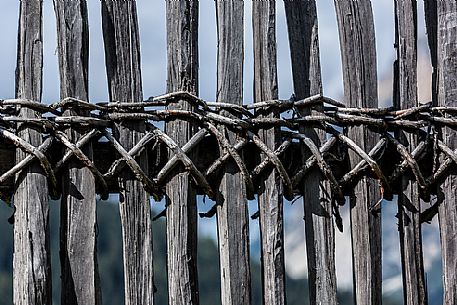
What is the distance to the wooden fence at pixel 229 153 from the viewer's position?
318 cm

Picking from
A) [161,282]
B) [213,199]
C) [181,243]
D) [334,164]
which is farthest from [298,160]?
[161,282]

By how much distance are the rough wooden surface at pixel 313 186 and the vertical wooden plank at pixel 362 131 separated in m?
0.12

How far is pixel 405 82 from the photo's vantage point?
358 cm

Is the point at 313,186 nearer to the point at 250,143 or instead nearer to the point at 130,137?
the point at 250,143

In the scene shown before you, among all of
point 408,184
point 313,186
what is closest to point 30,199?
point 313,186

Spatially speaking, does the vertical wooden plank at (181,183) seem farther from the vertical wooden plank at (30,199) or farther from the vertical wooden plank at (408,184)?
the vertical wooden plank at (408,184)

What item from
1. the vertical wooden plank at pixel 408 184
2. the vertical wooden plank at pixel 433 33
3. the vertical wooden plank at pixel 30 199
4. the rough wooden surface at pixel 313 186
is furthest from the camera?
the vertical wooden plank at pixel 433 33

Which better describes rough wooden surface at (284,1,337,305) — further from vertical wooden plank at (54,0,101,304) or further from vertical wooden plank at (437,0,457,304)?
vertical wooden plank at (54,0,101,304)

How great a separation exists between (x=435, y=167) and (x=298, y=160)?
0.60m

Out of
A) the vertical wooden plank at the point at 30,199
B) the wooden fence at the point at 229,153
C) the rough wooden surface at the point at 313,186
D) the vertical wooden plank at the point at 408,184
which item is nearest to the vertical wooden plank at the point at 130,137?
the wooden fence at the point at 229,153

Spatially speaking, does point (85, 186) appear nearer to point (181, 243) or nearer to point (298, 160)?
point (181, 243)

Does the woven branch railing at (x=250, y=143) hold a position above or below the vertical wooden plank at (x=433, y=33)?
below

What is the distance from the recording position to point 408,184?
3559 mm

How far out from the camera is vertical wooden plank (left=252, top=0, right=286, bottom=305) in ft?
10.9
